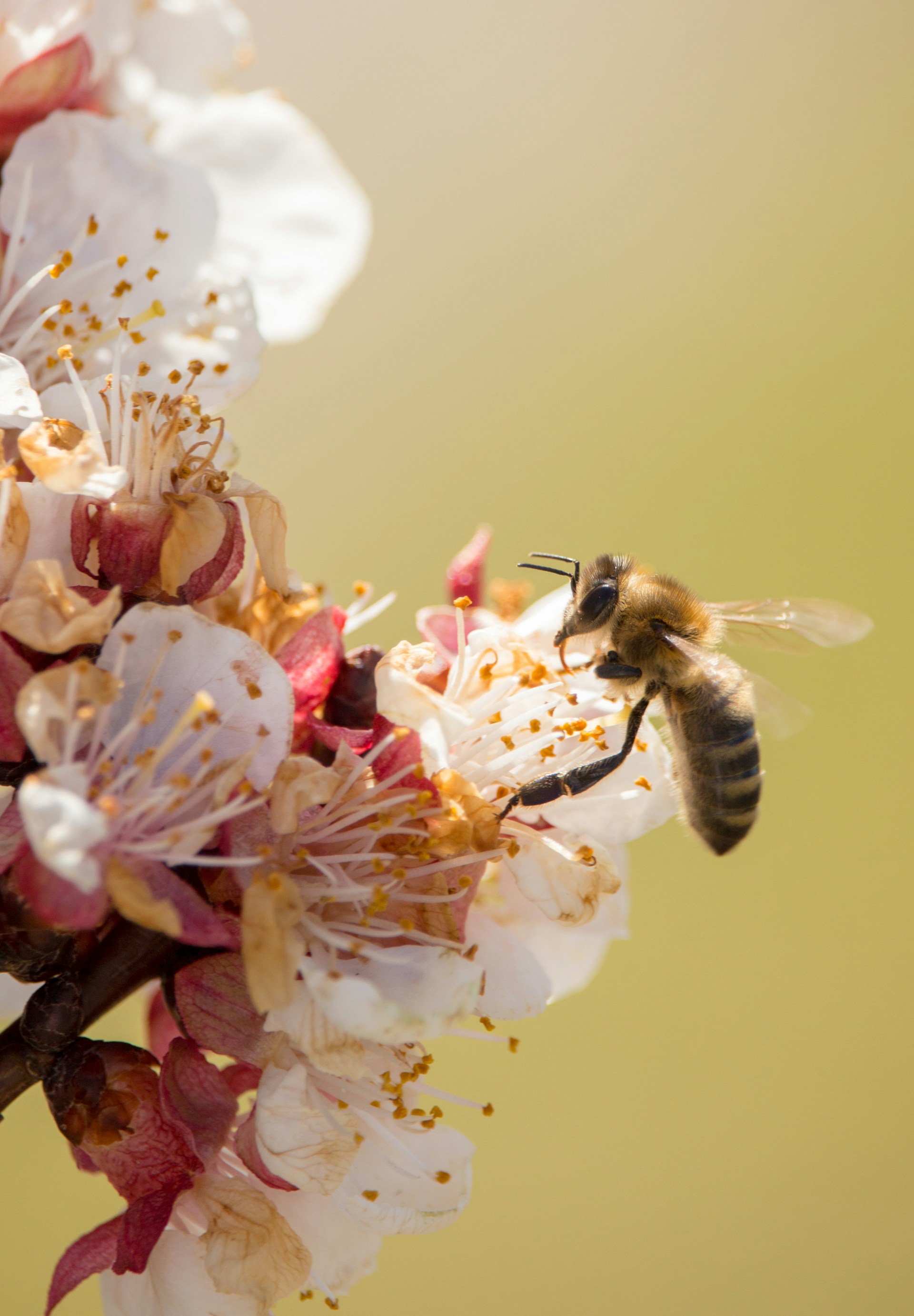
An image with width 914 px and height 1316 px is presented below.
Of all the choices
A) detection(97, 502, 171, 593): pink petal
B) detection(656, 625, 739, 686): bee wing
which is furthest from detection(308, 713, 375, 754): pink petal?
detection(656, 625, 739, 686): bee wing

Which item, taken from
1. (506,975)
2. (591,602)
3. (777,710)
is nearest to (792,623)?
(777,710)

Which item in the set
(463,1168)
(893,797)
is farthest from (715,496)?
(463,1168)

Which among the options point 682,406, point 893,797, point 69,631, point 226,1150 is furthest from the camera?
point 682,406

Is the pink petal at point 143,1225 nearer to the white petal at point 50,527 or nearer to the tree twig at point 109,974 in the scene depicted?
the tree twig at point 109,974

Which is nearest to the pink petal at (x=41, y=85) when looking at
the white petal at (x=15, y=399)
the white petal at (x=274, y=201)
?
the white petal at (x=274, y=201)

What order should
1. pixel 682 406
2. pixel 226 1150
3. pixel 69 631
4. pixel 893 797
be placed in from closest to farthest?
pixel 69 631, pixel 226 1150, pixel 893 797, pixel 682 406

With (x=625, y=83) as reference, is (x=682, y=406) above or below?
below

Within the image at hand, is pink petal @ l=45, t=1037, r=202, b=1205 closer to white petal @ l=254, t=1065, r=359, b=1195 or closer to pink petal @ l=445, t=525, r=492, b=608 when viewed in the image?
white petal @ l=254, t=1065, r=359, b=1195

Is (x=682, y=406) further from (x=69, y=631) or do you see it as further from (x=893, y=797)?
(x=69, y=631)
